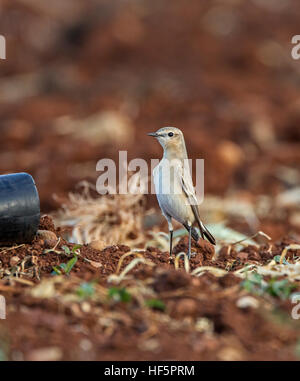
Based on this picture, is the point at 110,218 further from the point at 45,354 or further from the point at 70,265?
the point at 45,354

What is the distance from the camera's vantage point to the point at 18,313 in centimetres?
387

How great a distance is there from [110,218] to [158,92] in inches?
389

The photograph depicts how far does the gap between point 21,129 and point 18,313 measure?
10607 mm

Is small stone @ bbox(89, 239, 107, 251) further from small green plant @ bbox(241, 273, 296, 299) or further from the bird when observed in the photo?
small green plant @ bbox(241, 273, 296, 299)

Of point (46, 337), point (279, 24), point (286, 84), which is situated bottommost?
point (46, 337)

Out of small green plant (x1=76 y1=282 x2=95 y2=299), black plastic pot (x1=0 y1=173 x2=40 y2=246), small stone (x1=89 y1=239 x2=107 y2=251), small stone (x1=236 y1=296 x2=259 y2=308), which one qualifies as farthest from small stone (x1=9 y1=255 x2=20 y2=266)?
small stone (x1=236 y1=296 x2=259 y2=308)

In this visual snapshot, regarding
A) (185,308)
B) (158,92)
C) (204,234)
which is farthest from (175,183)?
(158,92)

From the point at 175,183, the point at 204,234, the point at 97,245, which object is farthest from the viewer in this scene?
the point at 204,234

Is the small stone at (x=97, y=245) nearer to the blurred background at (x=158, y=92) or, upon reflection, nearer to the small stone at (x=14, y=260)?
the small stone at (x=14, y=260)

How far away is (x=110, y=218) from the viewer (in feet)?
23.9

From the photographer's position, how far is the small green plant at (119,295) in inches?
159

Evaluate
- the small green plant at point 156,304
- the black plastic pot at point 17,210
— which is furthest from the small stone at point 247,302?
the black plastic pot at point 17,210

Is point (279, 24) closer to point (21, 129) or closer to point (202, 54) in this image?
point (202, 54)

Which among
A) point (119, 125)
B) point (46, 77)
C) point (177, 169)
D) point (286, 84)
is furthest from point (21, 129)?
point (177, 169)
